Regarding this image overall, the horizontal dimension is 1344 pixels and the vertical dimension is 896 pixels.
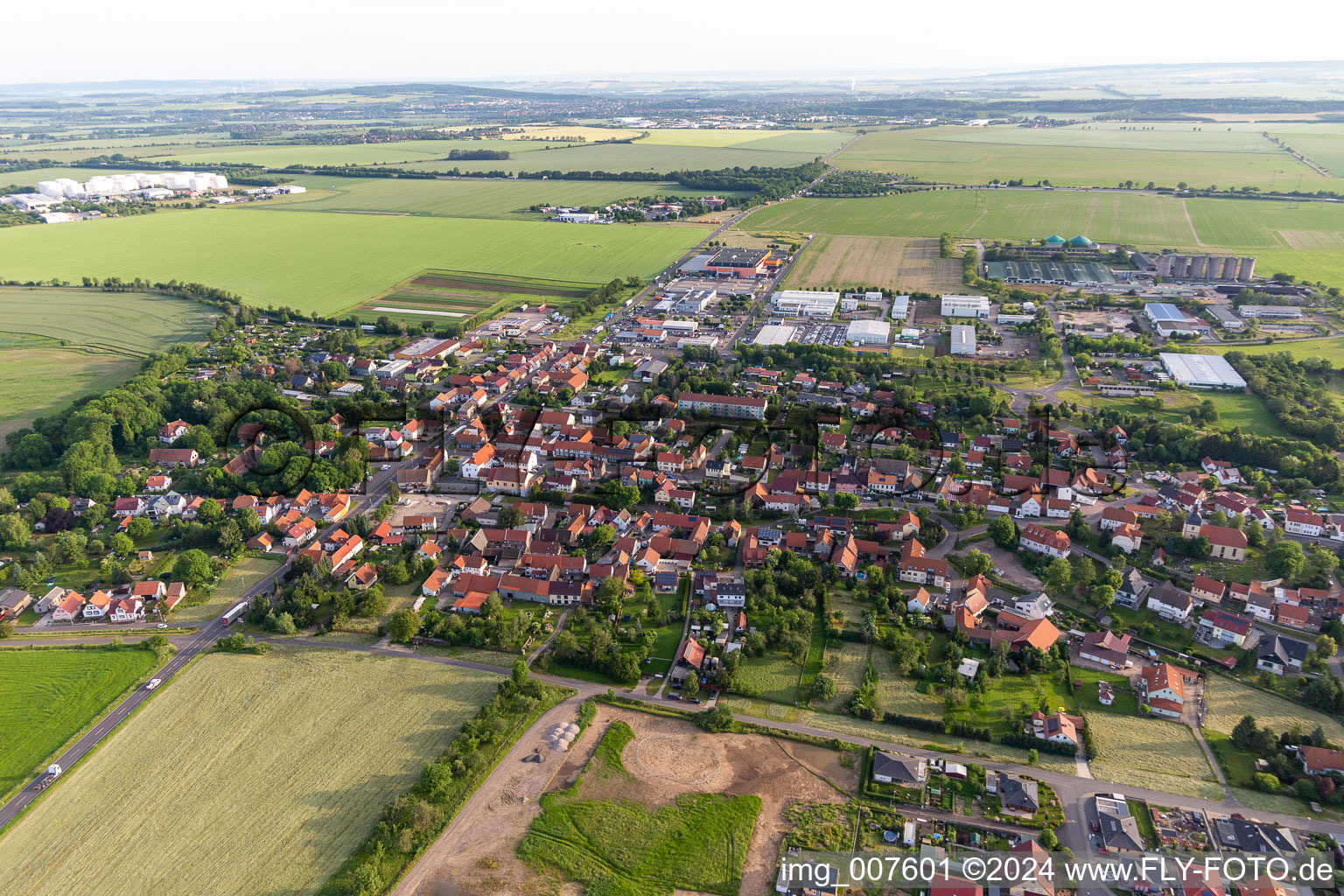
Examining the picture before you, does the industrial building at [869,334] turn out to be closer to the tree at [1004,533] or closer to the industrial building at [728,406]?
the industrial building at [728,406]

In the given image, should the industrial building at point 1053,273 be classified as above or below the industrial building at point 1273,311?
above

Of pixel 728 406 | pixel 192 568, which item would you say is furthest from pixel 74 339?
pixel 728 406

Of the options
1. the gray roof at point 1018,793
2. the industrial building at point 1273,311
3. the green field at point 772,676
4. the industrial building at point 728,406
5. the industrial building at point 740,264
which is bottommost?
the green field at point 772,676

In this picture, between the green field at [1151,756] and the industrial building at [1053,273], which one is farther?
the industrial building at [1053,273]

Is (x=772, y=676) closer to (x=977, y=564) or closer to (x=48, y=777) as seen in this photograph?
(x=977, y=564)

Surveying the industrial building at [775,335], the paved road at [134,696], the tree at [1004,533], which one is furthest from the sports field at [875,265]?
the paved road at [134,696]

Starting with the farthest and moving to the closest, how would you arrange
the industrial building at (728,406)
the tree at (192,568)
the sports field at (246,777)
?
the industrial building at (728,406) < the tree at (192,568) < the sports field at (246,777)

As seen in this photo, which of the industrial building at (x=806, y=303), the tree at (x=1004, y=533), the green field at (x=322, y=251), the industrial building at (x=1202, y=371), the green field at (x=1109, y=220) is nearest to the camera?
the tree at (x=1004, y=533)

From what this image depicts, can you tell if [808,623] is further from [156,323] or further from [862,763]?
[156,323]
